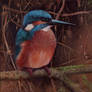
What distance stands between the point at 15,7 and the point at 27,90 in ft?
2.28

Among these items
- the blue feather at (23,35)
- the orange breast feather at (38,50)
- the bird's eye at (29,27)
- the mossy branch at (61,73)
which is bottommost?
the mossy branch at (61,73)

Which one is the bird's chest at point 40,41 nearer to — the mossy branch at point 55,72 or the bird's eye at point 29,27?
the bird's eye at point 29,27

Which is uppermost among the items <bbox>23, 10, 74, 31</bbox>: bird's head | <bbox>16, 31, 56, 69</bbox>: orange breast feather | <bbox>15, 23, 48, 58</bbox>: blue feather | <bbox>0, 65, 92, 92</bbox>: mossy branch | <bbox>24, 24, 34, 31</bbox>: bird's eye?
<bbox>23, 10, 74, 31</bbox>: bird's head

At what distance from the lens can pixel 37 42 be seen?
5.80ft

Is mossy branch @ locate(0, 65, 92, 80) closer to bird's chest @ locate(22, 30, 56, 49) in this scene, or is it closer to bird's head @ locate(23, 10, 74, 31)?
bird's chest @ locate(22, 30, 56, 49)

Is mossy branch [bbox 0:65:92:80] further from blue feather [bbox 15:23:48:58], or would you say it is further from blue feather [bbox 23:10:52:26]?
blue feather [bbox 23:10:52:26]

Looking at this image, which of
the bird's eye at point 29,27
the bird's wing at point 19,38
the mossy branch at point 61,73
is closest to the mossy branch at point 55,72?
the mossy branch at point 61,73

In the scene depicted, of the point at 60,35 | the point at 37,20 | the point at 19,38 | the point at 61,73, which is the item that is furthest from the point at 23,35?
the point at 61,73

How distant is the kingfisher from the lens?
1.76 m

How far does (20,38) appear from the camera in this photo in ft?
5.96

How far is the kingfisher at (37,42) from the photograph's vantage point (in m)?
1.76

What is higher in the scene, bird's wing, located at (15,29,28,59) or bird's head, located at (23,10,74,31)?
bird's head, located at (23,10,74,31)

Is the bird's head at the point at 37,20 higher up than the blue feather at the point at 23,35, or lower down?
higher up

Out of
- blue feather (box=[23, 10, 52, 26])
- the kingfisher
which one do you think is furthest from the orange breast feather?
blue feather (box=[23, 10, 52, 26])
